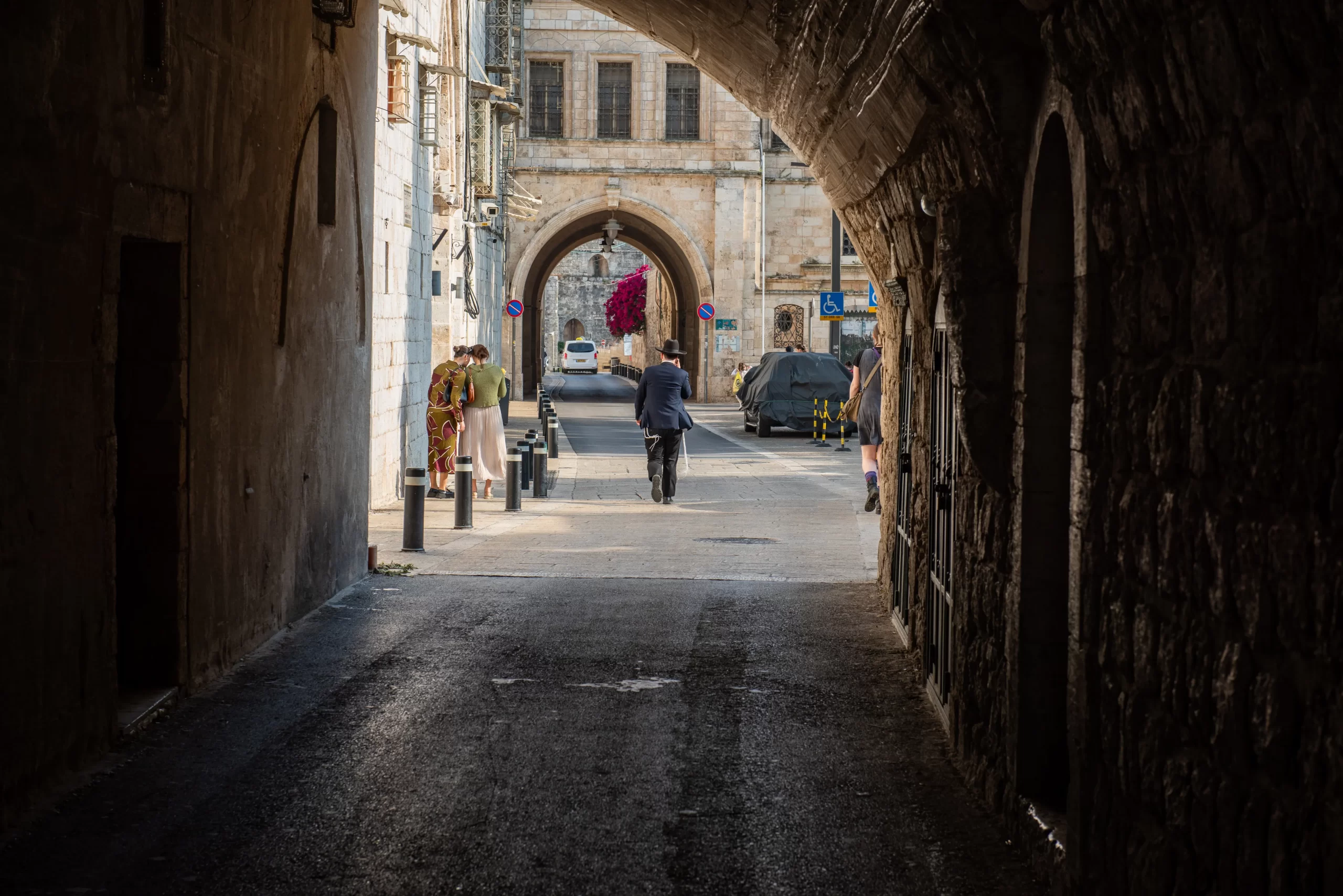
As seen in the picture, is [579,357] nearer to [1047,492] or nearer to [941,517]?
[941,517]

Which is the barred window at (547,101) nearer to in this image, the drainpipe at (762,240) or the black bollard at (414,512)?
the drainpipe at (762,240)

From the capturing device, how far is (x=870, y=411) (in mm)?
15070

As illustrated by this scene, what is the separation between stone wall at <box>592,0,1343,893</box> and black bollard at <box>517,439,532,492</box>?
12.4 metres

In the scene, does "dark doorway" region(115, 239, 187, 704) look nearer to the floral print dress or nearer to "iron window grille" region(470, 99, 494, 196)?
the floral print dress

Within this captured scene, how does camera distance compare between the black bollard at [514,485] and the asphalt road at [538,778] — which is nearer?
the asphalt road at [538,778]

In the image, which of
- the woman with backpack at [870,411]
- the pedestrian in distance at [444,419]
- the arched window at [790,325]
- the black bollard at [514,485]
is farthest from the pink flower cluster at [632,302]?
the woman with backpack at [870,411]

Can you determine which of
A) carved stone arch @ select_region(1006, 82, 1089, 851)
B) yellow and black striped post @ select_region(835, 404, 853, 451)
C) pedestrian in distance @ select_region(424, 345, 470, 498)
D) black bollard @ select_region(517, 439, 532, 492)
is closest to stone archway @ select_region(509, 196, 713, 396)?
yellow and black striped post @ select_region(835, 404, 853, 451)

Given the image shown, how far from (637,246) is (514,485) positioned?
34.2 metres

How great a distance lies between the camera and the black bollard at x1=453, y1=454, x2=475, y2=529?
14180 mm

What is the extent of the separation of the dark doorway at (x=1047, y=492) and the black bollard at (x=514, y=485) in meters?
11.5

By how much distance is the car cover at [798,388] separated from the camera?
28734 mm

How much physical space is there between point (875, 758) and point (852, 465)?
55.8 feet

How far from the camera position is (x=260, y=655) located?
7852 millimetres

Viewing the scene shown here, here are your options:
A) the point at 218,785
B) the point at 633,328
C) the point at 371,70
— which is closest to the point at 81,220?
the point at 218,785
